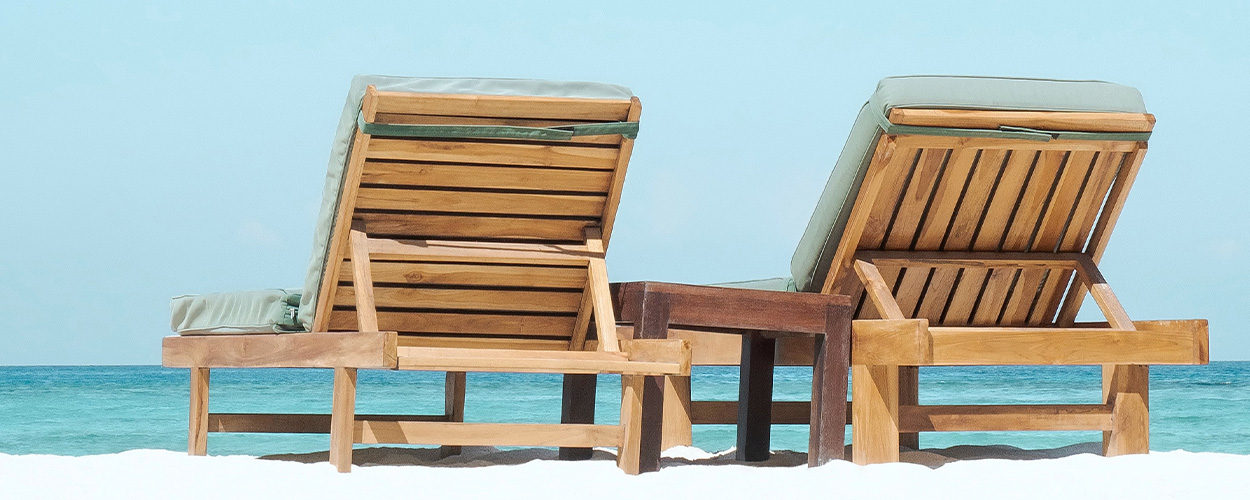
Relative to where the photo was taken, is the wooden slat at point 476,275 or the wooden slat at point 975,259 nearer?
the wooden slat at point 476,275

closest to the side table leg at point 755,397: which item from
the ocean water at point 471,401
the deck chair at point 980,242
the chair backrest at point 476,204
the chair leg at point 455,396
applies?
the deck chair at point 980,242

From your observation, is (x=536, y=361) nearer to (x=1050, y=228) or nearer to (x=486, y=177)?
(x=486, y=177)

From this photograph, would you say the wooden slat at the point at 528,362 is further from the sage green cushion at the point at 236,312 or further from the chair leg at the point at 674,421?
the chair leg at the point at 674,421

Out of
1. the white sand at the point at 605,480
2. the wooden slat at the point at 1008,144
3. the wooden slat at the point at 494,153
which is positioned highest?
the wooden slat at the point at 1008,144

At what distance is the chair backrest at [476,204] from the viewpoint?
395cm

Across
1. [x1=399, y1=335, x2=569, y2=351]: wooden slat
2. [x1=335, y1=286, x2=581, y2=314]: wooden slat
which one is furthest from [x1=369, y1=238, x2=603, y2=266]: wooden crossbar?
[x1=399, y1=335, x2=569, y2=351]: wooden slat

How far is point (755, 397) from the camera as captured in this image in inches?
204

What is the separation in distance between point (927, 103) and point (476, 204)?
1.46m

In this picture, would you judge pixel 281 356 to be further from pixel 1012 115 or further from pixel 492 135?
pixel 1012 115

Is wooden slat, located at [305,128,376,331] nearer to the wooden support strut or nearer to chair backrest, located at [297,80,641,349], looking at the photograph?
chair backrest, located at [297,80,641,349]

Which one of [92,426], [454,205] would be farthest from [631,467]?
[92,426]

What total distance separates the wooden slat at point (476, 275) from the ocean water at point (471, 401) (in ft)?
27.1

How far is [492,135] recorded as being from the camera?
400 centimetres

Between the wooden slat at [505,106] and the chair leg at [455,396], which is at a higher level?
the wooden slat at [505,106]
